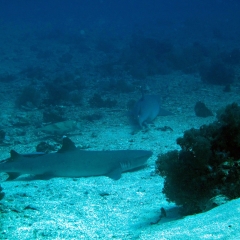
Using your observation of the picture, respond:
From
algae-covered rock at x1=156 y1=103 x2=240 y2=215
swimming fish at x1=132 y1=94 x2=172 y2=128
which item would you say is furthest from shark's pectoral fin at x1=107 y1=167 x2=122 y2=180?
swimming fish at x1=132 y1=94 x2=172 y2=128

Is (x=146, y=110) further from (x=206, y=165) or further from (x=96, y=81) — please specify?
(x=96, y=81)

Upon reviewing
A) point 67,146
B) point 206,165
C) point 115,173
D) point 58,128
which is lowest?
point 58,128

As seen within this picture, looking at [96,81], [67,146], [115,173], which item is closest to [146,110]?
[115,173]

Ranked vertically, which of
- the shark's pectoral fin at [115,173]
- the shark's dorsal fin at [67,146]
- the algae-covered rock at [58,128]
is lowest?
the algae-covered rock at [58,128]

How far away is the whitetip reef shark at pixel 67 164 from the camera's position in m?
6.48

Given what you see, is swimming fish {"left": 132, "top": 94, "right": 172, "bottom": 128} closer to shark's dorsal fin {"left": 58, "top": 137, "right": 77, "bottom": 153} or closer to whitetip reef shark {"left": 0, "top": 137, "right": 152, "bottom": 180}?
whitetip reef shark {"left": 0, "top": 137, "right": 152, "bottom": 180}

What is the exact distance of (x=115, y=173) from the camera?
6438 mm

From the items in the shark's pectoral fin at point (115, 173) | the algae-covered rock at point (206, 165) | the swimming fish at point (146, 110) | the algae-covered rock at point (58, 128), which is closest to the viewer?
the algae-covered rock at point (206, 165)

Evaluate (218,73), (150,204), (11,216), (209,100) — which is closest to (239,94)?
Answer: (209,100)

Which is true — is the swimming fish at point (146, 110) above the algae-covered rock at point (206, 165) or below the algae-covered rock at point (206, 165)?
below

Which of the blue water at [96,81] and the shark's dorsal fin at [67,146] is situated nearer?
the shark's dorsal fin at [67,146]

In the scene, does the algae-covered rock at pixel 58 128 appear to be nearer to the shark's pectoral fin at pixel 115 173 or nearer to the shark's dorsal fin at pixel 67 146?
the shark's dorsal fin at pixel 67 146

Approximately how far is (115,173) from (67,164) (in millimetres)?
1235

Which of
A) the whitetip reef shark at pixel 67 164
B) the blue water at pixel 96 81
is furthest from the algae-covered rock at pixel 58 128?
the whitetip reef shark at pixel 67 164
